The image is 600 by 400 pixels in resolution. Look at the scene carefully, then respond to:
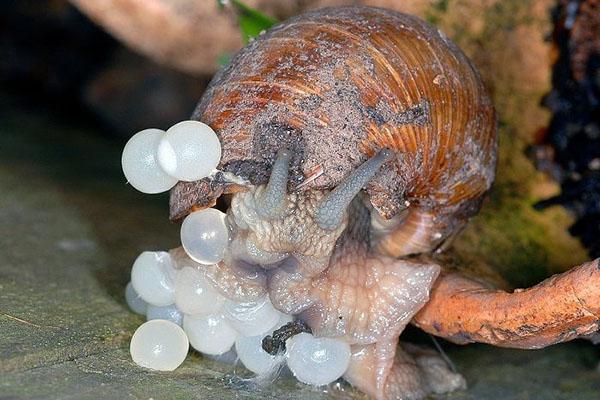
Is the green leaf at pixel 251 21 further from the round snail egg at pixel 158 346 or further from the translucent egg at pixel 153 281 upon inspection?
the round snail egg at pixel 158 346

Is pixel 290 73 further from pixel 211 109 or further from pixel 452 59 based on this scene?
pixel 452 59

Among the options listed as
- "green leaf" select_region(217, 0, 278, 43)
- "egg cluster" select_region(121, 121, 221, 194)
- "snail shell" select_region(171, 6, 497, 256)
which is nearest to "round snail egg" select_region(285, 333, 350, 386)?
"snail shell" select_region(171, 6, 497, 256)

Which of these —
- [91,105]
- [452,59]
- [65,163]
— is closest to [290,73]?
[452,59]

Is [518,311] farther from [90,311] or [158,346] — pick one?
[90,311]

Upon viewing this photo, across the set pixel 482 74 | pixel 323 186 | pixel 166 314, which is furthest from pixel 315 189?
pixel 482 74

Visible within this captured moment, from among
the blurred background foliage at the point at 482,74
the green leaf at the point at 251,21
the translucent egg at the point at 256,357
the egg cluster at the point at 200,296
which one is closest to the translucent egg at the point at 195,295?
the egg cluster at the point at 200,296

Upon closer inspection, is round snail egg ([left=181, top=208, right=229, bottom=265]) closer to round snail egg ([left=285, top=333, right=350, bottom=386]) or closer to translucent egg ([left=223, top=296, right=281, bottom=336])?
translucent egg ([left=223, top=296, right=281, bottom=336])
